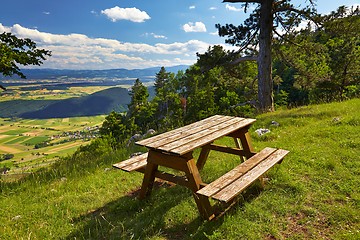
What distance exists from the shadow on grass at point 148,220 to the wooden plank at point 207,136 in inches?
40.2

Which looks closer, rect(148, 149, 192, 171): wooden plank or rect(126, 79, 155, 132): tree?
rect(148, 149, 192, 171): wooden plank

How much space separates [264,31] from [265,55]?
41.9 inches

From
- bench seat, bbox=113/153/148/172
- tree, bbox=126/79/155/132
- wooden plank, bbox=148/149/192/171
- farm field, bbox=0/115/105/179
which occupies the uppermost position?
wooden plank, bbox=148/149/192/171

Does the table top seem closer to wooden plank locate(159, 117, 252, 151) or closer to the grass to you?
wooden plank locate(159, 117, 252, 151)

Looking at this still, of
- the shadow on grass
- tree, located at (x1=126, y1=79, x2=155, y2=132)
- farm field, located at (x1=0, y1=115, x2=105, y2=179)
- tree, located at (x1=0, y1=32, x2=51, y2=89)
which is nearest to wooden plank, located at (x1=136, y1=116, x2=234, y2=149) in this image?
the shadow on grass

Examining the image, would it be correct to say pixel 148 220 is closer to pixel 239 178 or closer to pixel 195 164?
pixel 195 164

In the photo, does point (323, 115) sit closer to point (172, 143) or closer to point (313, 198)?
point (313, 198)

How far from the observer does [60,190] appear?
492 cm

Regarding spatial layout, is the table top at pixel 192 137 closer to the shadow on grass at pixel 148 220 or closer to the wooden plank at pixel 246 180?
the wooden plank at pixel 246 180

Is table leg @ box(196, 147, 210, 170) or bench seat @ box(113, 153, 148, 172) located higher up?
bench seat @ box(113, 153, 148, 172)

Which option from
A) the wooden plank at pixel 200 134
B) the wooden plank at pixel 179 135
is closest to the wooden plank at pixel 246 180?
the wooden plank at pixel 200 134

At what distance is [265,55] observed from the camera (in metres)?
11.3

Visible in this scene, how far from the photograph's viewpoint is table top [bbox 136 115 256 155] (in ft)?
11.0

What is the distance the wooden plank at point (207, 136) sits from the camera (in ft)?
10.6
